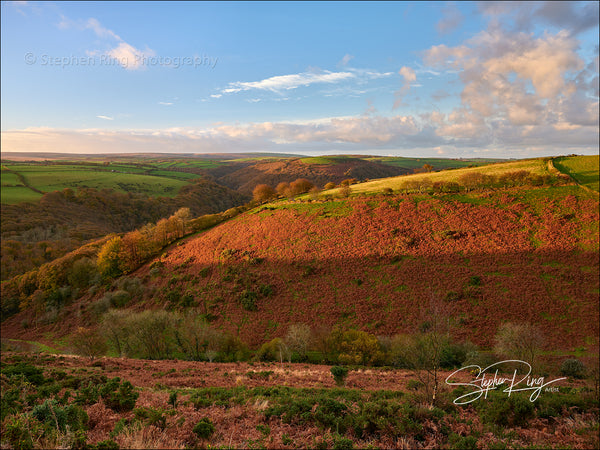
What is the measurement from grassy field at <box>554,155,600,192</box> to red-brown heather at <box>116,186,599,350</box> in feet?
26.3

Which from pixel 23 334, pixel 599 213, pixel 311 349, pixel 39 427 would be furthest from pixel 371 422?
pixel 23 334

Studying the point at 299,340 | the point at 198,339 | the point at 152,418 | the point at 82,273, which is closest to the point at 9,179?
the point at 82,273

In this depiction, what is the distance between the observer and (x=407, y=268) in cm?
4472

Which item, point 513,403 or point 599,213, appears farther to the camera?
point 599,213

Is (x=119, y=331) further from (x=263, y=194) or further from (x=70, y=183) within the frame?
(x=70, y=183)

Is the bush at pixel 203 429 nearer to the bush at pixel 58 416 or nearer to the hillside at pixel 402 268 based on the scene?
the bush at pixel 58 416

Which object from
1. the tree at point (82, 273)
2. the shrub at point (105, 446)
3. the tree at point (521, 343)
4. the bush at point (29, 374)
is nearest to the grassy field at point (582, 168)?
the tree at point (521, 343)

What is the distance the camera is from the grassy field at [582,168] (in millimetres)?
53594

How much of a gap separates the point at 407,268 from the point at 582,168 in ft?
169

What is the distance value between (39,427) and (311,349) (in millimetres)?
30344

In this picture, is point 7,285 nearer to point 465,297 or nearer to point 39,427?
point 39,427

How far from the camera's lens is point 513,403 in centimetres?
1080

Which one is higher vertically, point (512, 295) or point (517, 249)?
point (517, 249)
